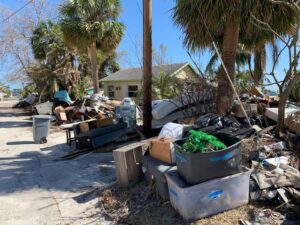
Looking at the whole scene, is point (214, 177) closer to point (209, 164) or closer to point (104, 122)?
point (209, 164)

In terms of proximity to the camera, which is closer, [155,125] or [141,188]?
[141,188]

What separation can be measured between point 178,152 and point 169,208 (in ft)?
2.74

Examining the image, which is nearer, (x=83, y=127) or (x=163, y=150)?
(x=163, y=150)

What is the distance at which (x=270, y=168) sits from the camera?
4.79 metres

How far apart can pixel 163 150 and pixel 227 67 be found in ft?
13.7

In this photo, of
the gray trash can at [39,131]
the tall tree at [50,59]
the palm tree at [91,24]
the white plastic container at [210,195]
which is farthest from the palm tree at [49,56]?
the white plastic container at [210,195]

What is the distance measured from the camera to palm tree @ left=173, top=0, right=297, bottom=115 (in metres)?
7.45

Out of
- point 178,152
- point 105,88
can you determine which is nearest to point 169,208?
point 178,152

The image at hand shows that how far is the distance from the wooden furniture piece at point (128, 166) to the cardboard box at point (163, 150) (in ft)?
1.23

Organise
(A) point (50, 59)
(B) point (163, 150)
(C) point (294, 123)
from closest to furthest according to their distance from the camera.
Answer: (B) point (163, 150), (C) point (294, 123), (A) point (50, 59)

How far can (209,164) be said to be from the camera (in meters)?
3.92

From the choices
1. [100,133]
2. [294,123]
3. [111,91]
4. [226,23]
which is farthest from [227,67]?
[111,91]

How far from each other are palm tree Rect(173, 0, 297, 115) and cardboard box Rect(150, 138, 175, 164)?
136 inches

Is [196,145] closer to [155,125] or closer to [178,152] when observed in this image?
[178,152]
